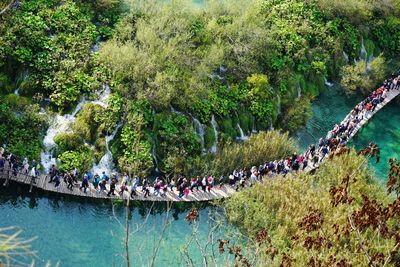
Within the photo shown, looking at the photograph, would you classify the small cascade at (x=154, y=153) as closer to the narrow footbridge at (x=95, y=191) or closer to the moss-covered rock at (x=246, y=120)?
the narrow footbridge at (x=95, y=191)

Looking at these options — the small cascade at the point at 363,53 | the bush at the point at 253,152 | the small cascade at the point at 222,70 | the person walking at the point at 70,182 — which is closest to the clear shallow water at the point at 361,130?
the bush at the point at 253,152

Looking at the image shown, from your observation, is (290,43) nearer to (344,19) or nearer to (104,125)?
(344,19)

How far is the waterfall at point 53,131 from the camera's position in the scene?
29.7 m

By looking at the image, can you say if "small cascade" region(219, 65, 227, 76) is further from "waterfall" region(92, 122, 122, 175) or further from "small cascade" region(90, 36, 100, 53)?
"waterfall" region(92, 122, 122, 175)

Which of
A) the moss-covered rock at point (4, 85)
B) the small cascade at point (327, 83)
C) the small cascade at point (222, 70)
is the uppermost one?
the small cascade at point (327, 83)

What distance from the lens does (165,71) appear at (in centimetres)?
3328

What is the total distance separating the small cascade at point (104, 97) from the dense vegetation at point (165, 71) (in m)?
0.27

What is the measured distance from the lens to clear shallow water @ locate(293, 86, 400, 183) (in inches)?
1438

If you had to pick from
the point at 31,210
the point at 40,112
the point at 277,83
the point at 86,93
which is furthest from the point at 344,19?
the point at 31,210

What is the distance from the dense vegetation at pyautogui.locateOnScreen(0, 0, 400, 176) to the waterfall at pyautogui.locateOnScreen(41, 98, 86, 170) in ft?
1.13

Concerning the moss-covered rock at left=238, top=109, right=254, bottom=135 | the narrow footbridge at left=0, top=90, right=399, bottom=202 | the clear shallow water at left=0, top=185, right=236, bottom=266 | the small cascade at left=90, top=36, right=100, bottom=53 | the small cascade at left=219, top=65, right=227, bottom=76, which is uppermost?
the small cascade at left=219, top=65, right=227, bottom=76

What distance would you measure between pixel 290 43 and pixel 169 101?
11525 millimetres

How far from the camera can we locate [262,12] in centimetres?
4081

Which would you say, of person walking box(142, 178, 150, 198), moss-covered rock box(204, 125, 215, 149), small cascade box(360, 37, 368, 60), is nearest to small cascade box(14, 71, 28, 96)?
person walking box(142, 178, 150, 198)
